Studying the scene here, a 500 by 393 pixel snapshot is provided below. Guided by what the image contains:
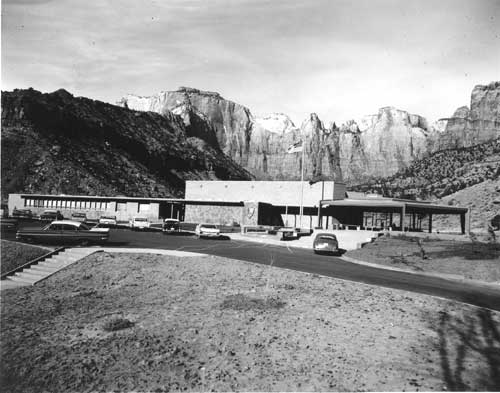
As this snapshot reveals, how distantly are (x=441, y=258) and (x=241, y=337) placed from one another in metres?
17.4

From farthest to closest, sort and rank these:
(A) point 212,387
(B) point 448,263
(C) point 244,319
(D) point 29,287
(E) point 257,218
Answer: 1. (E) point 257,218
2. (B) point 448,263
3. (D) point 29,287
4. (C) point 244,319
5. (A) point 212,387

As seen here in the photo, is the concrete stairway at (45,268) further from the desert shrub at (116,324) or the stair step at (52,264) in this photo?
the desert shrub at (116,324)

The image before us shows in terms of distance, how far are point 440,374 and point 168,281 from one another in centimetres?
1185

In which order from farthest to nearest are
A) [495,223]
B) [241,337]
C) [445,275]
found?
1. [495,223]
2. [445,275]
3. [241,337]

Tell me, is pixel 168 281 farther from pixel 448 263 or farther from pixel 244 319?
pixel 448 263

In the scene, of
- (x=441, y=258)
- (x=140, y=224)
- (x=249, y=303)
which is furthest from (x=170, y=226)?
(x=249, y=303)

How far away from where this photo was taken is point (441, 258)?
24.8 m

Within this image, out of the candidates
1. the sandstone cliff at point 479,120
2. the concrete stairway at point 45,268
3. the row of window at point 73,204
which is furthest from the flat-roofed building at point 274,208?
the sandstone cliff at point 479,120

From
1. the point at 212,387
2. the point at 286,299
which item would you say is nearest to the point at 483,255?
the point at 286,299

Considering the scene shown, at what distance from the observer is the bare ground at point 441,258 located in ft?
A: 68.7

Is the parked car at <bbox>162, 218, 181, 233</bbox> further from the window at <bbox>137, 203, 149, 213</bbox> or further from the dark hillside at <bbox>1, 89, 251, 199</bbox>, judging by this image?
the dark hillside at <bbox>1, 89, 251, 199</bbox>

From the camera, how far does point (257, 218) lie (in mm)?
49781

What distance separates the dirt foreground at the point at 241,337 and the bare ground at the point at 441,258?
22.4ft

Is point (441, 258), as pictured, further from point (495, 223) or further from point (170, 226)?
point (495, 223)
